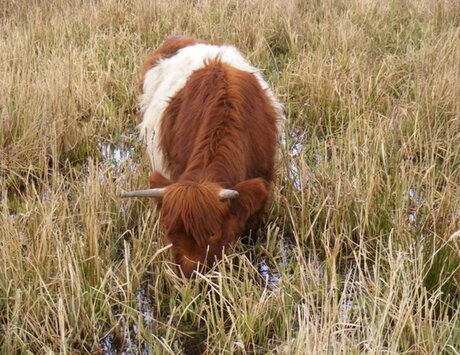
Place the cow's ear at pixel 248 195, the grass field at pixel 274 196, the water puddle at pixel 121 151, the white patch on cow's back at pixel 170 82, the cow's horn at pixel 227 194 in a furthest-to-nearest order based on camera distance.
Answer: the water puddle at pixel 121 151
the white patch on cow's back at pixel 170 82
the cow's ear at pixel 248 195
the cow's horn at pixel 227 194
the grass field at pixel 274 196

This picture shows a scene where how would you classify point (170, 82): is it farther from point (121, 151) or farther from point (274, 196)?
point (274, 196)

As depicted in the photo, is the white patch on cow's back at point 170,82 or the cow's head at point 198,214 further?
the white patch on cow's back at point 170,82

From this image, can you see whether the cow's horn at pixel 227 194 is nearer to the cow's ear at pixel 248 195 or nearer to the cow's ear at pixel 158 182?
the cow's ear at pixel 248 195

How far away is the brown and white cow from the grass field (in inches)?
6.8

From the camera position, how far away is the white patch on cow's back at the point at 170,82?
387cm

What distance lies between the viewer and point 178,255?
2.88 meters

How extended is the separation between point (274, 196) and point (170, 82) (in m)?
1.20

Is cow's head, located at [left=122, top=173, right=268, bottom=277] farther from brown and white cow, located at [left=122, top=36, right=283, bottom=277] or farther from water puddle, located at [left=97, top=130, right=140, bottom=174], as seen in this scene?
water puddle, located at [left=97, top=130, right=140, bottom=174]

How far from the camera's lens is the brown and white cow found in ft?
9.01

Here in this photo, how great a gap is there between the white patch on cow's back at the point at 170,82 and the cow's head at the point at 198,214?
2.91 ft

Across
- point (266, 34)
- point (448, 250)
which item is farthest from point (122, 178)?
point (266, 34)

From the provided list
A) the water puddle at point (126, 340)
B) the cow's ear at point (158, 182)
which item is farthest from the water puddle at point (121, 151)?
the water puddle at point (126, 340)

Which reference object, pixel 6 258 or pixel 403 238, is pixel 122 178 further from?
pixel 403 238

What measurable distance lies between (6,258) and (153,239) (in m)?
0.89
